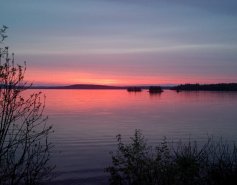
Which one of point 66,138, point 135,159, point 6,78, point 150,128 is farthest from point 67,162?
point 150,128

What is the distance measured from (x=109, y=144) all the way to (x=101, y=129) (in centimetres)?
827

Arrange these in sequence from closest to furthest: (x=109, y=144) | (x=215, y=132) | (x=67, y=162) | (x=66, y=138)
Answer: (x=67, y=162) → (x=109, y=144) → (x=66, y=138) → (x=215, y=132)

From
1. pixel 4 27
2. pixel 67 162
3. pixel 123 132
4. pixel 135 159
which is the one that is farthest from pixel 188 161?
pixel 123 132

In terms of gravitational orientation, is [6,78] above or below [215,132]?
above

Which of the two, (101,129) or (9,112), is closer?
(9,112)

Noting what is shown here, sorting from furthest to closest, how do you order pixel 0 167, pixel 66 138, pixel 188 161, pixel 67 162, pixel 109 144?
pixel 66 138
pixel 109 144
pixel 67 162
pixel 188 161
pixel 0 167

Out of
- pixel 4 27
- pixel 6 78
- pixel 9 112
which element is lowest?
pixel 9 112

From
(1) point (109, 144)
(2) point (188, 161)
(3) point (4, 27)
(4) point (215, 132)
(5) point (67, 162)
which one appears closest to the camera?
(3) point (4, 27)

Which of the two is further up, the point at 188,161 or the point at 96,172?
the point at 188,161

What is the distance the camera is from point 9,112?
738 centimetres

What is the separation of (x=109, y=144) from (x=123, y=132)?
6.89 meters

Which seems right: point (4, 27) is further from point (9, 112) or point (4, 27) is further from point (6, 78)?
point (9, 112)

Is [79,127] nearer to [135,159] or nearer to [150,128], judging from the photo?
[150,128]

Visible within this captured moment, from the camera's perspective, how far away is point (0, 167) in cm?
814
